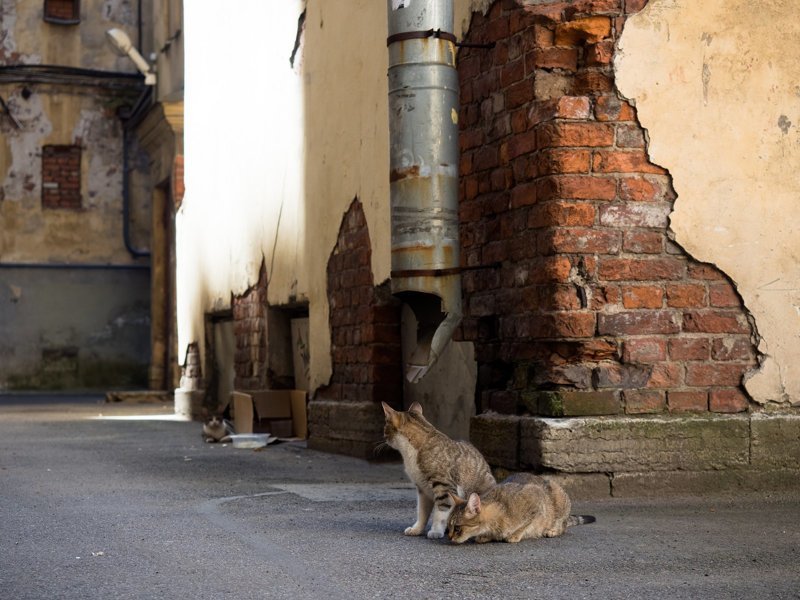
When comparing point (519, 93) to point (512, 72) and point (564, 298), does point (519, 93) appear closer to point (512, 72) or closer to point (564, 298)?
point (512, 72)

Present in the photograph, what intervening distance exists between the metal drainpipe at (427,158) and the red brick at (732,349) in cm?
141

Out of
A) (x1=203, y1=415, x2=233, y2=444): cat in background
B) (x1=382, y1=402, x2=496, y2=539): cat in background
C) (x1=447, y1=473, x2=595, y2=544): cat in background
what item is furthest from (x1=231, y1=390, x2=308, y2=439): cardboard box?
(x1=447, y1=473, x2=595, y2=544): cat in background

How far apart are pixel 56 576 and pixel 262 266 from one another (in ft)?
27.5

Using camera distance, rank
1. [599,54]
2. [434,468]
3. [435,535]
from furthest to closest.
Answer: [599,54] → [434,468] → [435,535]

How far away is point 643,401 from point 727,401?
1.44ft

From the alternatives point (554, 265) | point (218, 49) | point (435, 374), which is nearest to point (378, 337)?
point (435, 374)

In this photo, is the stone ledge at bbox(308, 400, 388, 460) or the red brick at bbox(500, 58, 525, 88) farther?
the stone ledge at bbox(308, 400, 388, 460)

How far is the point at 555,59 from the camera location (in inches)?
270

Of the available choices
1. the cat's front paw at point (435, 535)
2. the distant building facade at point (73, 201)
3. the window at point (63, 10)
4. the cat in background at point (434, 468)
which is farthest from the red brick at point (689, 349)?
the window at point (63, 10)

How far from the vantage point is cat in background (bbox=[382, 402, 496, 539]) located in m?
5.64

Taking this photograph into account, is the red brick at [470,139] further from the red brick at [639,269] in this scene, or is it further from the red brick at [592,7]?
the red brick at [639,269]

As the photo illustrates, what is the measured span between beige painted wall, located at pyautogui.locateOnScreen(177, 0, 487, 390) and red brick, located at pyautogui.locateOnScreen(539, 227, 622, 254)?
1562 mm

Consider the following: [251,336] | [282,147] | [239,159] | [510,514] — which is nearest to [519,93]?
[510,514]

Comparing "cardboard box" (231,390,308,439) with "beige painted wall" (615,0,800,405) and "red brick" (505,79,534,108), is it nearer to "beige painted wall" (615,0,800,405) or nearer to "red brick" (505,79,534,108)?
"red brick" (505,79,534,108)
